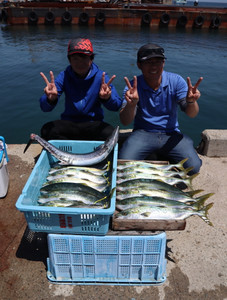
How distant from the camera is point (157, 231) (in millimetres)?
2738

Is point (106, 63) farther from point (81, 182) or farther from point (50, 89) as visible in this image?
point (81, 182)

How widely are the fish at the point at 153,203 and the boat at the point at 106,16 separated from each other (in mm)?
37797

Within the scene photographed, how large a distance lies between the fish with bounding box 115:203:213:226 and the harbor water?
6.29 metres

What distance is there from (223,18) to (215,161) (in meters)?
38.8

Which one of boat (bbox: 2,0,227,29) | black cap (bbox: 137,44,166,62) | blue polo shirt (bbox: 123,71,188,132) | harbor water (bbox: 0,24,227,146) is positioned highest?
boat (bbox: 2,0,227,29)

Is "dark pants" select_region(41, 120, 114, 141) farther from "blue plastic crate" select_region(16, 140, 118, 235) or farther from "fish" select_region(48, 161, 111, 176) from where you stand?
"blue plastic crate" select_region(16, 140, 118, 235)

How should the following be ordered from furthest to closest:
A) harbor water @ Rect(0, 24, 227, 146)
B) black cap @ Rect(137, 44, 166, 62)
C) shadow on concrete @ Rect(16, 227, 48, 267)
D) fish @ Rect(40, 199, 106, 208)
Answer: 1. harbor water @ Rect(0, 24, 227, 146)
2. black cap @ Rect(137, 44, 166, 62)
3. shadow on concrete @ Rect(16, 227, 48, 267)
4. fish @ Rect(40, 199, 106, 208)

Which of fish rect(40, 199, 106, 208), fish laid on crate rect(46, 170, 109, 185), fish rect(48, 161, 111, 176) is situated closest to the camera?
fish rect(40, 199, 106, 208)

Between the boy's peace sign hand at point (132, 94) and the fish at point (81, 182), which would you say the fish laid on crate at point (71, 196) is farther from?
the boy's peace sign hand at point (132, 94)

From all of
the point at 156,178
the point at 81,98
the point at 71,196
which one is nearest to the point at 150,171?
the point at 156,178

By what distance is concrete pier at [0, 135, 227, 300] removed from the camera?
2.78 meters

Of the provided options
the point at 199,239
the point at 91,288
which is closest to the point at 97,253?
A: the point at 91,288

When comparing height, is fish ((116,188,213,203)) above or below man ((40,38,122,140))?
below

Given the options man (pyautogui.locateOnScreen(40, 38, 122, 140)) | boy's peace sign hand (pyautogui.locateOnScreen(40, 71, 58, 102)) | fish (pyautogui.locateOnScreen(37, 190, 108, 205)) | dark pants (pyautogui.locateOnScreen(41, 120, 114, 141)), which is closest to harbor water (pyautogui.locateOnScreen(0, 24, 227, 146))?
dark pants (pyautogui.locateOnScreen(41, 120, 114, 141))
